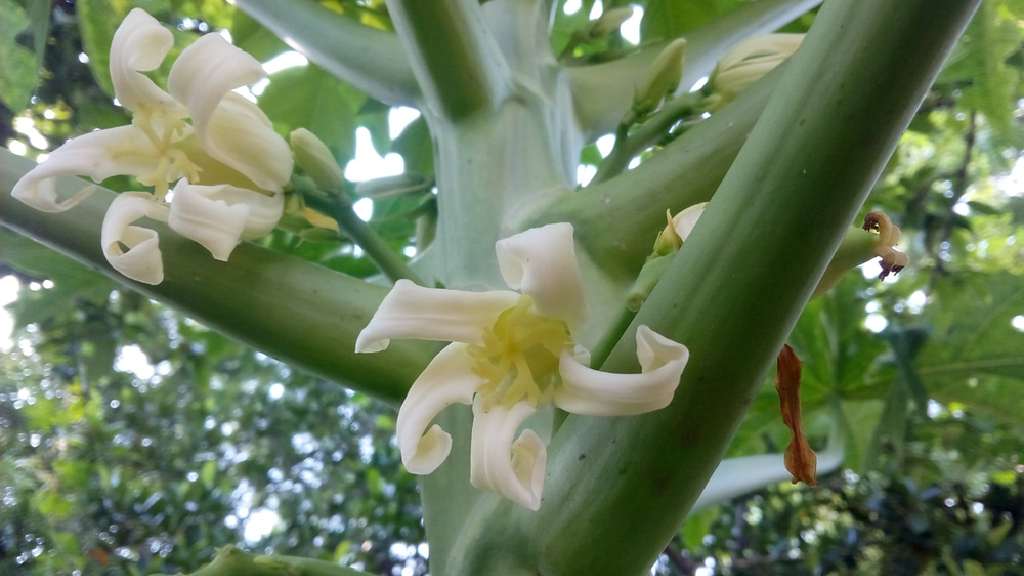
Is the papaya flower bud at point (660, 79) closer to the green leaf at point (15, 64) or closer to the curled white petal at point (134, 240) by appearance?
the curled white petal at point (134, 240)

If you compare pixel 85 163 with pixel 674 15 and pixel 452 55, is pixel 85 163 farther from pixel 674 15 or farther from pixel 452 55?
pixel 674 15

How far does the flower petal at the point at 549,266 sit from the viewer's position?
0.29 meters

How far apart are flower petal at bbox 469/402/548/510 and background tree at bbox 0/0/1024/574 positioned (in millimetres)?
43

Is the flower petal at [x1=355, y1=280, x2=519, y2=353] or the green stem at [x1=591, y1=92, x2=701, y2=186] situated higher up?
the flower petal at [x1=355, y1=280, x2=519, y2=353]

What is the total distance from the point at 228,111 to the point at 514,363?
0.83ft

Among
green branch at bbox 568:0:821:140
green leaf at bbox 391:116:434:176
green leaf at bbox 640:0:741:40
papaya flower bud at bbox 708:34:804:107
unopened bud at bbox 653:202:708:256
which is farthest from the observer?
green leaf at bbox 391:116:434:176

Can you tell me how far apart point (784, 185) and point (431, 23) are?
30 centimetres

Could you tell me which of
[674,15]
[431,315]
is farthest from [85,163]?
[674,15]

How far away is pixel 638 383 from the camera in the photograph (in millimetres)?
278


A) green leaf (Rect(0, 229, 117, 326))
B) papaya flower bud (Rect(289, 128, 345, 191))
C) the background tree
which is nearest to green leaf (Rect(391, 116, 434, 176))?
the background tree

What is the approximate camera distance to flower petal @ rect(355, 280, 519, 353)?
12.1 inches

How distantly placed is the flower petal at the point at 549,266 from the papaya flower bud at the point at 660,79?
299 millimetres

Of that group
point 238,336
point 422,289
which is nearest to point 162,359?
point 238,336

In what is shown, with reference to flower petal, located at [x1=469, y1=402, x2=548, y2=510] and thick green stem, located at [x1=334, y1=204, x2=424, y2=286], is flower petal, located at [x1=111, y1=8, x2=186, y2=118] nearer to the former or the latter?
thick green stem, located at [x1=334, y1=204, x2=424, y2=286]
